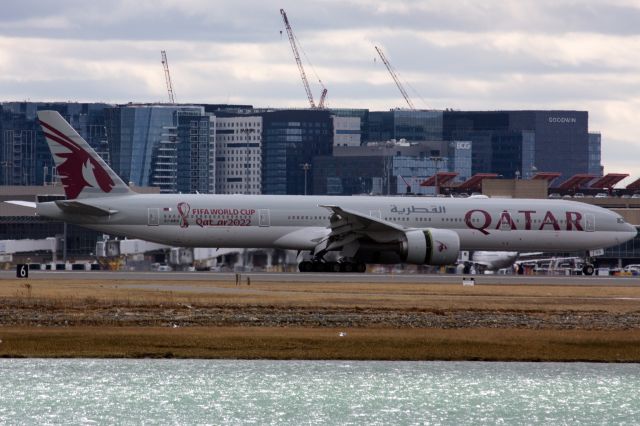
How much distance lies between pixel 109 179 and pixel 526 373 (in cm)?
3938

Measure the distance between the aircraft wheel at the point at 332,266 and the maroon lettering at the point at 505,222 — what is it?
8736 millimetres

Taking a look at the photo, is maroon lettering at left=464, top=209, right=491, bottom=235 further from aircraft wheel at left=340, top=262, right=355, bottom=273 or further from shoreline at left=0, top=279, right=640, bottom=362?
shoreline at left=0, top=279, right=640, bottom=362

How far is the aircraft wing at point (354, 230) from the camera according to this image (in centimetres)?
7447

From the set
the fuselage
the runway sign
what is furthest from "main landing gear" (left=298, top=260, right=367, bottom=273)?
the runway sign

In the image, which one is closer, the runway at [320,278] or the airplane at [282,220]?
the runway at [320,278]

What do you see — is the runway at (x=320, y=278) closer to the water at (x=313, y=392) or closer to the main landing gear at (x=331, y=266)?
the main landing gear at (x=331, y=266)

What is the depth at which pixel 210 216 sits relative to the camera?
249 ft

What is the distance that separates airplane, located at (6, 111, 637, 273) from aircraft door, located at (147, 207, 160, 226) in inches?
2.0

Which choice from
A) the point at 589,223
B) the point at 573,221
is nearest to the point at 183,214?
the point at 573,221

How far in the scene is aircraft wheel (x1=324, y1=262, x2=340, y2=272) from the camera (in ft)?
252

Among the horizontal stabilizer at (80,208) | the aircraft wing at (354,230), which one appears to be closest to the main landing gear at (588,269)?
the aircraft wing at (354,230)

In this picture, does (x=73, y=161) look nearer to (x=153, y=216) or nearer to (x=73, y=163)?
(x=73, y=163)

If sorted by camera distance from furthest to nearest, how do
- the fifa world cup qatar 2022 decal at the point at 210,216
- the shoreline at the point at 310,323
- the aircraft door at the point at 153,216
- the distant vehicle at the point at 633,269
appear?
the distant vehicle at the point at 633,269
the fifa world cup qatar 2022 decal at the point at 210,216
the aircraft door at the point at 153,216
the shoreline at the point at 310,323

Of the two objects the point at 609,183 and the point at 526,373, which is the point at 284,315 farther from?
the point at 609,183
